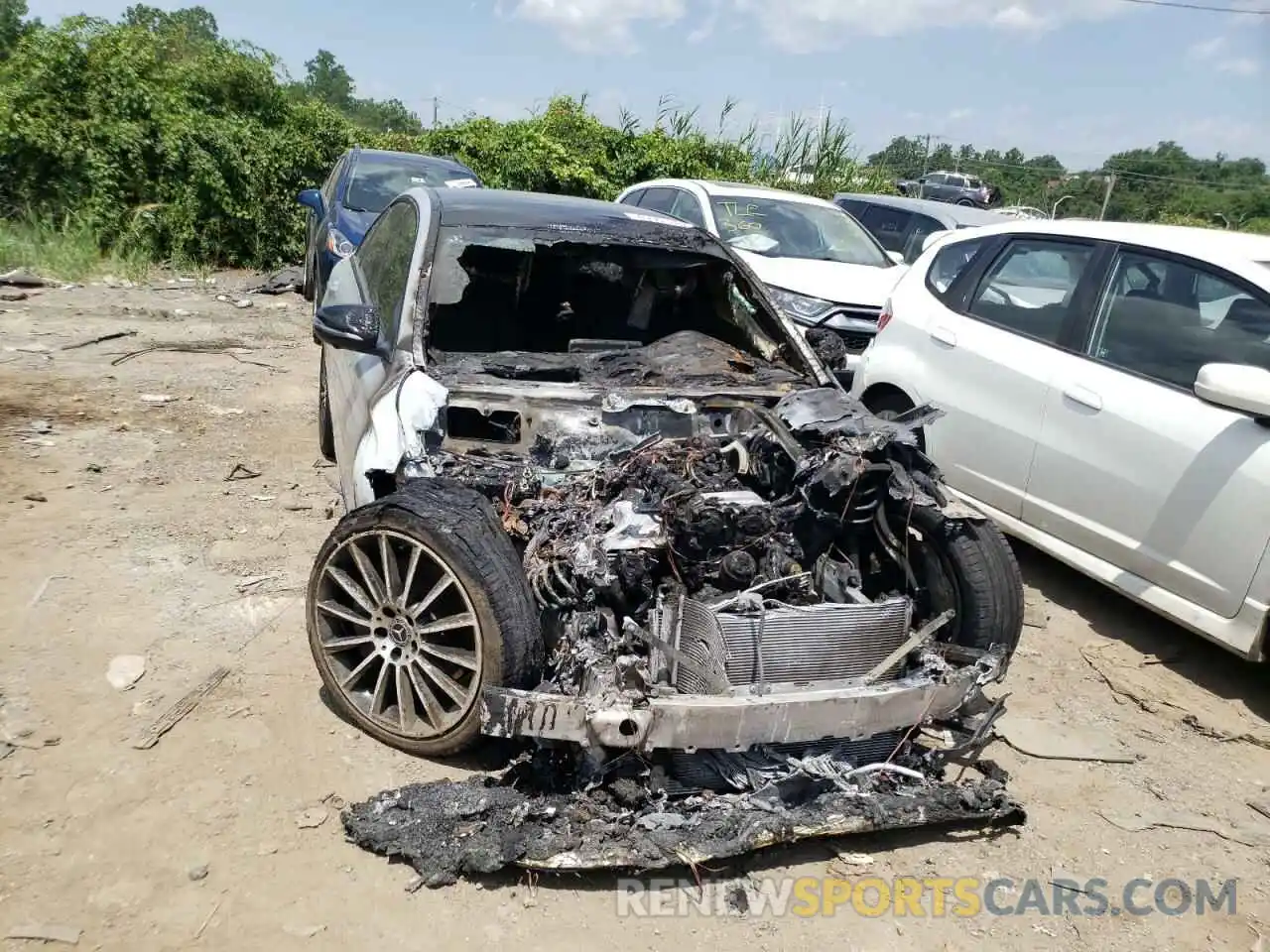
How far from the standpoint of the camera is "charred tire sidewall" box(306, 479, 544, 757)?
2857 mm

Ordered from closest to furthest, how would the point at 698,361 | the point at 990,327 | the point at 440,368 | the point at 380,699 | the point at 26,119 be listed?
the point at 380,699 → the point at 440,368 → the point at 698,361 → the point at 990,327 → the point at 26,119

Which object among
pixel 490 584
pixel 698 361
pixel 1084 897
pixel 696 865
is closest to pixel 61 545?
pixel 490 584

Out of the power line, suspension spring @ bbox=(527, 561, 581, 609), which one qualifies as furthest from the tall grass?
the power line

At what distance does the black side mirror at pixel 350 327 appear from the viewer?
12.2 ft

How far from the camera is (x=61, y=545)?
4.53 meters

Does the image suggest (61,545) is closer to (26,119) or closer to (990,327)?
(990,327)

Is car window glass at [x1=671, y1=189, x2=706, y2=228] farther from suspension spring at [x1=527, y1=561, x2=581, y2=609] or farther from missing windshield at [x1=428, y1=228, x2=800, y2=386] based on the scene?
suspension spring at [x1=527, y1=561, x2=581, y2=609]

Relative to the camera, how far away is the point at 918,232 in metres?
10.9

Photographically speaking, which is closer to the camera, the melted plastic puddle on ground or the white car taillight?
the melted plastic puddle on ground

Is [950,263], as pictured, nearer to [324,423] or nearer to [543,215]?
[543,215]

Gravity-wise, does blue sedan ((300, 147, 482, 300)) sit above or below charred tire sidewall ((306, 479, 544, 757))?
above

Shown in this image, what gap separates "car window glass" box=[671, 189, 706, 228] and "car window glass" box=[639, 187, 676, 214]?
10 cm

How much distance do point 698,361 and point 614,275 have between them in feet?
2.29

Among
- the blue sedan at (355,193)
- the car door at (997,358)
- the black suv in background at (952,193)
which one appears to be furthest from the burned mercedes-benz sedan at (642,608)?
the black suv in background at (952,193)
